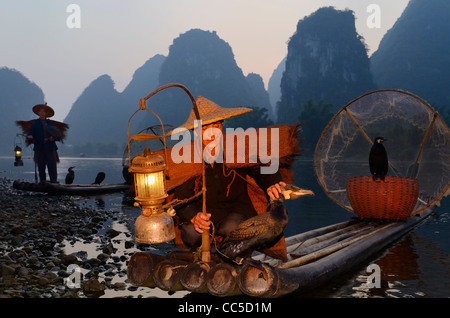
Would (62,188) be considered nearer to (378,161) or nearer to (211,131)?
(378,161)

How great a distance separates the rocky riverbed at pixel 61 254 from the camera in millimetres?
4656

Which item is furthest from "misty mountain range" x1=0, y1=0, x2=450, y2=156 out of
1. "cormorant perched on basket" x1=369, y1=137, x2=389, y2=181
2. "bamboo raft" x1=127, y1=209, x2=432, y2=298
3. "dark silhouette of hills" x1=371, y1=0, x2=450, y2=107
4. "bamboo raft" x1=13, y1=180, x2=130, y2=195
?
"bamboo raft" x1=127, y1=209, x2=432, y2=298

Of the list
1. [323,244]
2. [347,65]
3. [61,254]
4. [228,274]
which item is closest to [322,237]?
[323,244]

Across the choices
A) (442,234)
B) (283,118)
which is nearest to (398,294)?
(442,234)

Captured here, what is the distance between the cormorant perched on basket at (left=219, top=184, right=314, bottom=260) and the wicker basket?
4.87 metres

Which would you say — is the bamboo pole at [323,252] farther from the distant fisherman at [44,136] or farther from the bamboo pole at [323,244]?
the distant fisherman at [44,136]

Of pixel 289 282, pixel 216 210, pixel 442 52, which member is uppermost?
pixel 442 52

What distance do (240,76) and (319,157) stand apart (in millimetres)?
168153

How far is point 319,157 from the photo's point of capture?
30.2 feet

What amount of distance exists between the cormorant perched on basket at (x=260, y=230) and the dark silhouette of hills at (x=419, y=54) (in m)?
91.4

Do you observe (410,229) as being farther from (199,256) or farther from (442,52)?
(442,52)

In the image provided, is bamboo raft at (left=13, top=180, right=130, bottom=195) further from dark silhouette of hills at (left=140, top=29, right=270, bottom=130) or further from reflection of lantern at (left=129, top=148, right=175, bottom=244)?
dark silhouette of hills at (left=140, top=29, right=270, bottom=130)

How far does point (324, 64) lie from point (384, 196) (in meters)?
96.5
